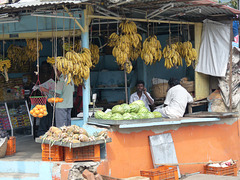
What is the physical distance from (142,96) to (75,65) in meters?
2.54

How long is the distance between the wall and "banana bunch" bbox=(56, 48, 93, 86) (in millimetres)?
1255

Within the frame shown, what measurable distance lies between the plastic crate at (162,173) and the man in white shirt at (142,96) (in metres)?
2.05

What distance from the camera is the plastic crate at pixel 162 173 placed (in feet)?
22.8

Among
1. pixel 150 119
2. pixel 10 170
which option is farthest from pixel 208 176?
pixel 10 170

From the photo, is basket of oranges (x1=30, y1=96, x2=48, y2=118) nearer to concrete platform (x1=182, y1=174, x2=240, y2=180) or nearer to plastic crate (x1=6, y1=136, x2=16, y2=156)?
plastic crate (x1=6, y1=136, x2=16, y2=156)

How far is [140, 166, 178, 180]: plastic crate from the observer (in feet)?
22.8

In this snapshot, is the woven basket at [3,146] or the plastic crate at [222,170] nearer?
the woven basket at [3,146]

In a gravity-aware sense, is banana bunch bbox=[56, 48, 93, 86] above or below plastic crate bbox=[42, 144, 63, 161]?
above

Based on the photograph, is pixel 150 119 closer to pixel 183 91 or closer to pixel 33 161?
pixel 183 91

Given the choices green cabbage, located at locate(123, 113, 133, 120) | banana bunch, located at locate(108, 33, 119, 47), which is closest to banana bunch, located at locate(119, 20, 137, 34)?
banana bunch, located at locate(108, 33, 119, 47)

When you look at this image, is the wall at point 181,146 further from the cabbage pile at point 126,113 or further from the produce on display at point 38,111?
the produce on display at point 38,111

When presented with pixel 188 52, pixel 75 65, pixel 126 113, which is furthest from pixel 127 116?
pixel 188 52

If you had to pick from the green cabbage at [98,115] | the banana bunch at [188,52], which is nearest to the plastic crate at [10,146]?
the green cabbage at [98,115]

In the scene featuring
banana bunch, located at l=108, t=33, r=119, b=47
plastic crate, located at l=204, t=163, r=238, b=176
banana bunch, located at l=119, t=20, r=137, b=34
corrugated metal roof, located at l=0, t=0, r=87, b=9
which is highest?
→ corrugated metal roof, located at l=0, t=0, r=87, b=9
